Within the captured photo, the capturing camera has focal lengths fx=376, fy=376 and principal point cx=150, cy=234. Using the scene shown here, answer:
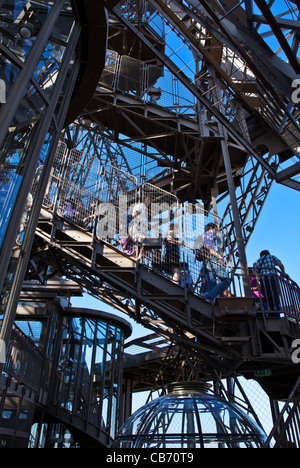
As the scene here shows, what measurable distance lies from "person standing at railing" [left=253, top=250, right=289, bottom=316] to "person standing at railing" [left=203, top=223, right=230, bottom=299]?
83cm

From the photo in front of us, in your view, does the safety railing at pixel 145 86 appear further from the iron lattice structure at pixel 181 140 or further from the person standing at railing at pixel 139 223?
the person standing at railing at pixel 139 223

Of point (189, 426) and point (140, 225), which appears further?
point (140, 225)

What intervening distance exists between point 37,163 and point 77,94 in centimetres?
253

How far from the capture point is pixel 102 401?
1310cm

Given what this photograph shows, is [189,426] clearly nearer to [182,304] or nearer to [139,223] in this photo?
[182,304]

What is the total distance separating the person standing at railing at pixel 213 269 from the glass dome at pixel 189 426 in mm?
4639

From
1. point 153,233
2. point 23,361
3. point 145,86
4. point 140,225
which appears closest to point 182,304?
point 153,233

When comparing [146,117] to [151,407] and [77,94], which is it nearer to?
[77,94]

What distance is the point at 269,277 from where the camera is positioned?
29.7ft

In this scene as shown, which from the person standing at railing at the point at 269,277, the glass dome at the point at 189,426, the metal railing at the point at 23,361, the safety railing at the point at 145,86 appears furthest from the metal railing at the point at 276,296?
the safety railing at the point at 145,86

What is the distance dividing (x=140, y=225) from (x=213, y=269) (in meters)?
2.10

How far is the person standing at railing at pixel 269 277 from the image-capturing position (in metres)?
8.77
